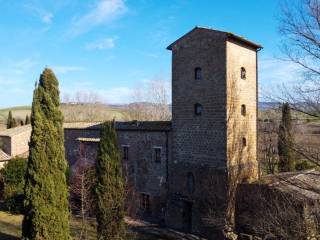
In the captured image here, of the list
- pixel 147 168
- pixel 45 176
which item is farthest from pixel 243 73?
pixel 45 176

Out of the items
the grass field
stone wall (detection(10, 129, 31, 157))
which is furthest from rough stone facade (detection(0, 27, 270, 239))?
stone wall (detection(10, 129, 31, 157))

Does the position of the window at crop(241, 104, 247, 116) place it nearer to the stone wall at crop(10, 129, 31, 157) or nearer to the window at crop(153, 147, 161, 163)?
the window at crop(153, 147, 161, 163)

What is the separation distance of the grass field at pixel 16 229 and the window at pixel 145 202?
144 inches

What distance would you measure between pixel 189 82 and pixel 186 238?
31.8ft

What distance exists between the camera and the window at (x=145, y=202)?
25.6 m

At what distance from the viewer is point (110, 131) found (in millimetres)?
19906

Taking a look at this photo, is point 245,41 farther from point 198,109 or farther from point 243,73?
point 198,109

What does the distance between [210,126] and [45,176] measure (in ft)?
34.0

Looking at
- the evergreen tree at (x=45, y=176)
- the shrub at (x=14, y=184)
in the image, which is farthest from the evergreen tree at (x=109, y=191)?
the shrub at (x=14, y=184)

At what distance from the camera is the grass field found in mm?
20750

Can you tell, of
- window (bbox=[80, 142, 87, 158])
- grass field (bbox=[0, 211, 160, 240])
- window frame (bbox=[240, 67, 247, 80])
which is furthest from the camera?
window (bbox=[80, 142, 87, 158])

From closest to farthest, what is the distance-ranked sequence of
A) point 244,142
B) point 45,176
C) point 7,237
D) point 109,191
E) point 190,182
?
1. point 45,176
2. point 109,191
3. point 7,237
4. point 244,142
5. point 190,182

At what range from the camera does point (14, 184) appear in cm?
2722

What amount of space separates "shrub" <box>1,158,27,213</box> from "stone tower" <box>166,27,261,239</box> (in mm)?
11393
